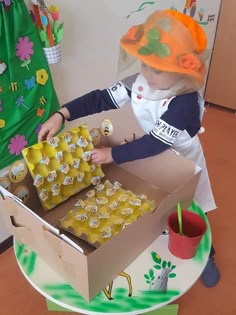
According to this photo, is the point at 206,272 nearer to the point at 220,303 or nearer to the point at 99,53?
the point at 220,303

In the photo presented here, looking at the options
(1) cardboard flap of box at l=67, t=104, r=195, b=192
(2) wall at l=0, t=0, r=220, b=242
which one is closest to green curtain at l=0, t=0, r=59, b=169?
(2) wall at l=0, t=0, r=220, b=242

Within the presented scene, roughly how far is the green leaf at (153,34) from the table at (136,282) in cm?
45

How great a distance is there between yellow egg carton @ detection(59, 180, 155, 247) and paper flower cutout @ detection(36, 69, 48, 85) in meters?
0.45

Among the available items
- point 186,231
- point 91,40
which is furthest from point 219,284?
point 91,40

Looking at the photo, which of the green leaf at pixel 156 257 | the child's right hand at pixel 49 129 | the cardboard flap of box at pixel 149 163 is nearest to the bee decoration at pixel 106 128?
the cardboard flap of box at pixel 149 163

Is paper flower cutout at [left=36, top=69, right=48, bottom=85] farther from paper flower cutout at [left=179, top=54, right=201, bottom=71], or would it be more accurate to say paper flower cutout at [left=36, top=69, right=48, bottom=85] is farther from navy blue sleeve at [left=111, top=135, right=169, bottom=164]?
paper flower cutout at [left=179, top=54, right=201, bottom=71]

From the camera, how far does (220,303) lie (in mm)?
1164

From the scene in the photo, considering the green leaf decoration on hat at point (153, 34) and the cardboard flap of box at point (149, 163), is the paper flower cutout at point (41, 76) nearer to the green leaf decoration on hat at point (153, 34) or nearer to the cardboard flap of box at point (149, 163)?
the cardboard flap of box at point (149, 163)

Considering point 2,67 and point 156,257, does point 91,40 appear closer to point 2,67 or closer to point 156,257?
point 2,67

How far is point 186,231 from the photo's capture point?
0.72 m

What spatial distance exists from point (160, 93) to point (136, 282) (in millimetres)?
428

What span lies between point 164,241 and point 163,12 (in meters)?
0.51

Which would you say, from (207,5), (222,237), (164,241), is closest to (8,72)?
(164,241)

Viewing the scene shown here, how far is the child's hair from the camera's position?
2.21 feet
